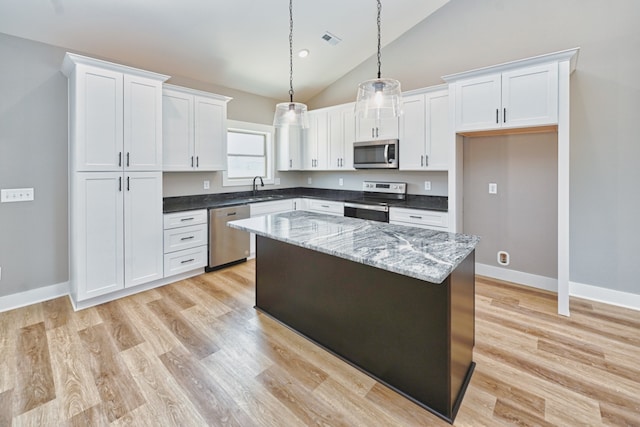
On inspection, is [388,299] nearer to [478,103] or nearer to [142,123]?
[478,103]

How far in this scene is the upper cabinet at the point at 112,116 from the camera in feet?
9.34

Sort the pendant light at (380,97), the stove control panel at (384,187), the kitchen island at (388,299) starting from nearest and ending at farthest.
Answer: the kitchen island at (388,299) → the pendant light at (380,97) → the stove control panel at (384,187)

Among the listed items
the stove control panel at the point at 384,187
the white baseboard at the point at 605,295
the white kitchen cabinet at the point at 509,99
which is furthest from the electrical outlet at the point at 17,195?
the white baseboard at the point at 605,295

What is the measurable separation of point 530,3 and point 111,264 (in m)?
5.32

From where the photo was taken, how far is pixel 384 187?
4645mm

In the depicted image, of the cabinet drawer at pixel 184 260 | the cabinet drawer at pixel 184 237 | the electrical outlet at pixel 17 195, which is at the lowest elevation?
the cabinet drawer at pixel 184 260

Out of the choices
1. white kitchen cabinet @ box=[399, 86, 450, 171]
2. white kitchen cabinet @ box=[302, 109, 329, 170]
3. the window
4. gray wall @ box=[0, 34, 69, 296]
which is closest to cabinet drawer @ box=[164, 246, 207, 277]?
gray wall @ box=[0, 34, 69, 296]

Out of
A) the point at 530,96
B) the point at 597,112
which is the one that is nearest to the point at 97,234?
the point at 530,96

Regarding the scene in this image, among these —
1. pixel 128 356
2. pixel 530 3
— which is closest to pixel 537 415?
pixel 128 356

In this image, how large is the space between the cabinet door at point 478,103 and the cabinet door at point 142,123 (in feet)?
10.9

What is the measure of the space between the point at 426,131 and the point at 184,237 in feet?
10.9

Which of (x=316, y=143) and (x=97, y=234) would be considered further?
(x=316, y=143)

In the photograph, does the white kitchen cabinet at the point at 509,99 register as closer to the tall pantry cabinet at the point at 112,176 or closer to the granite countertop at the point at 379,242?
the granite countertop at the point at 379,242

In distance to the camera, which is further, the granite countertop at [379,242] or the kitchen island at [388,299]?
the kitchen island at [388,299]
